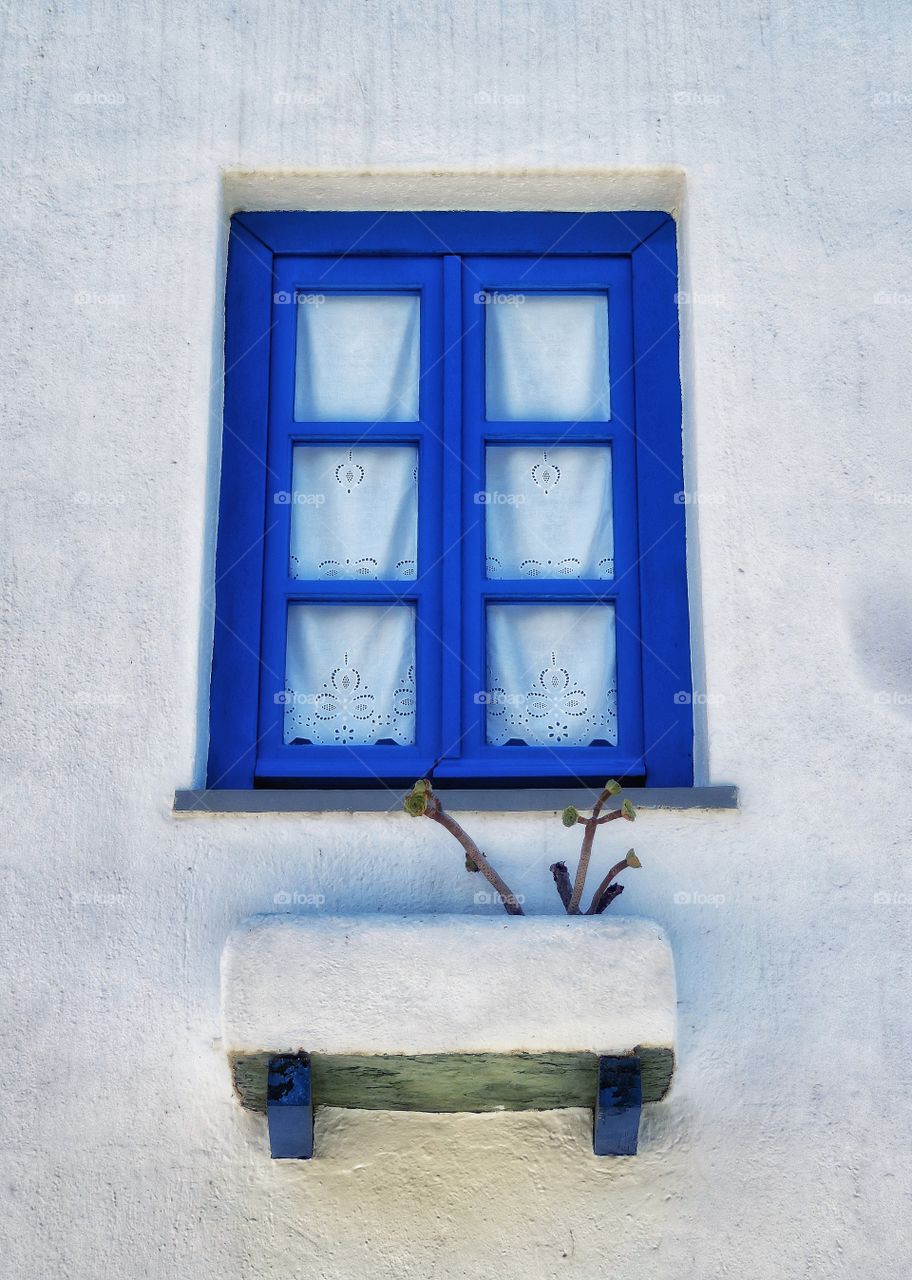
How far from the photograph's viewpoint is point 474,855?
3350 millimetres

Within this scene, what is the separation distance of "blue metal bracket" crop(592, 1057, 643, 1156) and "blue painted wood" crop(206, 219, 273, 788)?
1222 millimetres

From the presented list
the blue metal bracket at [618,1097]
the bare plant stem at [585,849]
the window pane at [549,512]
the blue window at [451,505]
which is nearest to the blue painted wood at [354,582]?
the blue window at [451,505]

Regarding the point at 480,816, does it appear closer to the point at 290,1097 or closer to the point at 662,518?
the point at 290,1097

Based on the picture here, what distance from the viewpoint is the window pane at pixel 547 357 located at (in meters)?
4.26

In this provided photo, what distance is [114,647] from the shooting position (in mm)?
3789

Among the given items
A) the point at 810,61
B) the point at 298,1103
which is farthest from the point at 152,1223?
the point at 810,61

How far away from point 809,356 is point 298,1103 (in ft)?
7.82

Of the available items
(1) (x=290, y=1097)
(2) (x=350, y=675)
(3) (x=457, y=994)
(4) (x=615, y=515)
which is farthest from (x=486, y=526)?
(1) (x=290, y=1097)

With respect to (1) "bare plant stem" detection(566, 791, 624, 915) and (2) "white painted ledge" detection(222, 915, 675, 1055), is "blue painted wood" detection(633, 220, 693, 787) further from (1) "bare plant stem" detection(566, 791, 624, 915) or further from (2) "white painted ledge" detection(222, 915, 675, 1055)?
(2) "white painted ledge" detection(222, 915, 675, 1055)

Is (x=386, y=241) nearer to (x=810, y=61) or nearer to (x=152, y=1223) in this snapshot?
(x=810, y=61)

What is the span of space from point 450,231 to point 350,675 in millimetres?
1392

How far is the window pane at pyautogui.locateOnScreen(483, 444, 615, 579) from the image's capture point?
4.10 metres

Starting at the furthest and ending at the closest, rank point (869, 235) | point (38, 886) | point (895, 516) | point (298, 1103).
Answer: point (869, 235)
point (895, 516)
point (38, 886)
point (298, 1103)

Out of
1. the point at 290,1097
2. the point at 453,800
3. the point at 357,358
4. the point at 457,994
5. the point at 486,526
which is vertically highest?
the point at 357,358
